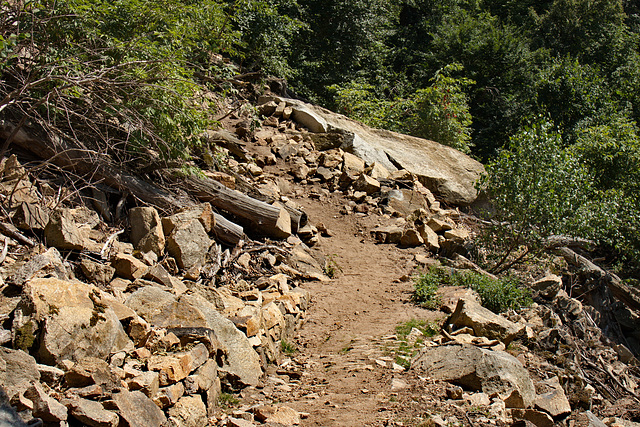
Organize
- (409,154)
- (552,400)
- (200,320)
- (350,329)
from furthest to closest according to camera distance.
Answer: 1. (409,154)
2. (350,329)
3. (552,400)
4. (200,320)

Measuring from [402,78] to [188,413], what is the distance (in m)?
16.4

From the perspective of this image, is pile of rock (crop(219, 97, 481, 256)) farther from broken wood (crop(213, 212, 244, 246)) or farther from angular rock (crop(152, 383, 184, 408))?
angular rock (crop(152, 383, 184, 408))

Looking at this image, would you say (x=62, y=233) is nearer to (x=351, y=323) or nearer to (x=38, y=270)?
(x=38, y=270)

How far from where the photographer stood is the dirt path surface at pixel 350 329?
13.3 ft

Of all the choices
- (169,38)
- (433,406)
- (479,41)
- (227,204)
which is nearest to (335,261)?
(227,204)

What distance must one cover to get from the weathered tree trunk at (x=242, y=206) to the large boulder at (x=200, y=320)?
8.44 ft

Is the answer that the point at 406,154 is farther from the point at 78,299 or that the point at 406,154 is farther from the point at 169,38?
the point at 78,299

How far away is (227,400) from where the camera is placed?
3.91 m

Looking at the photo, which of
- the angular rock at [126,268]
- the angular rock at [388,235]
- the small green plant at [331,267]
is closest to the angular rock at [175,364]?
the angular rock at [126,268]

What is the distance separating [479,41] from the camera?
18.5 meters

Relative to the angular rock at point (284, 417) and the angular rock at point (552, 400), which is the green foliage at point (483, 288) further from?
the angular rock at point (284, 417)

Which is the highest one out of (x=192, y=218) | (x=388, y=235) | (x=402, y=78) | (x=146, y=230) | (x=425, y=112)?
(x=402, y=78)

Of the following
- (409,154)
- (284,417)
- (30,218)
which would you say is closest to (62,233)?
(30,218)

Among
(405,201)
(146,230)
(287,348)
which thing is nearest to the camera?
(287,348)
